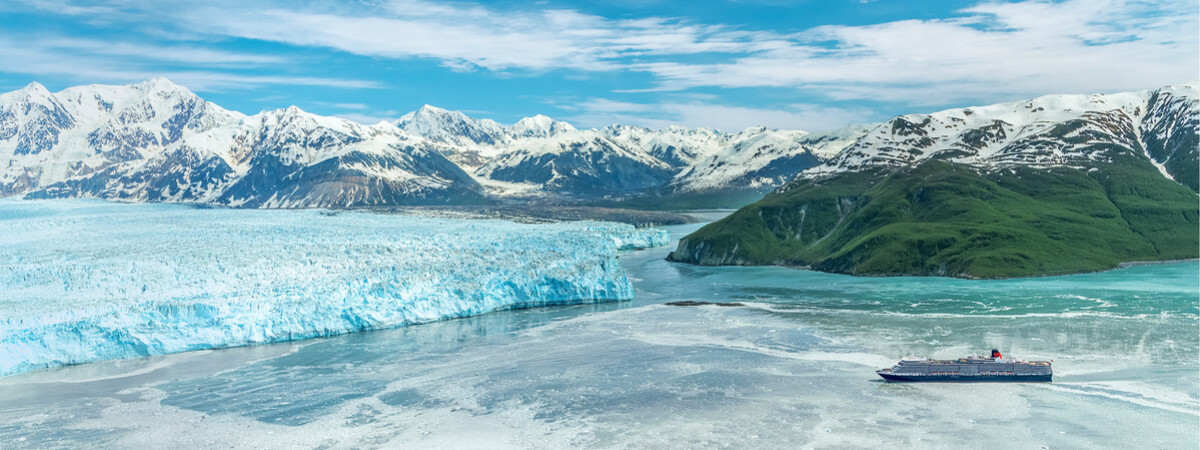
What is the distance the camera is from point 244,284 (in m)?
80.8

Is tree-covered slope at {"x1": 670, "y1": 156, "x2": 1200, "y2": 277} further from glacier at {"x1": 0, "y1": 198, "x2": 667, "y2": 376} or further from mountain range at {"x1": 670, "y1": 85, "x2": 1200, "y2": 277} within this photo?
glacier at {"x1": 0, "y1": 198, "x2": 667, "y2": 376}

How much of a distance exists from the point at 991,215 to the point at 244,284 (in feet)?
379

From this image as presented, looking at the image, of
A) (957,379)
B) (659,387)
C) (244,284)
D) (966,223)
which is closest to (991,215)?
(966,223)

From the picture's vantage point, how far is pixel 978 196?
160 m

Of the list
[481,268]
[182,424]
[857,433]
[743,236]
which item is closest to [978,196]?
[743,236]

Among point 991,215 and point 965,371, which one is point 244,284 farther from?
point 991,215

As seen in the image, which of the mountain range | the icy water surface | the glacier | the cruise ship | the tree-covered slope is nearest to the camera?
the icy water surface

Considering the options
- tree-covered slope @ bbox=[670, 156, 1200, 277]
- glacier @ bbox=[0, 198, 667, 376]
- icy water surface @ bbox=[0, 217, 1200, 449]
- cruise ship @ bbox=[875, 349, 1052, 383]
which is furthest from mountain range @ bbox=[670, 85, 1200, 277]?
cruise ship @ bbox=[875, 349, 1052, 383]

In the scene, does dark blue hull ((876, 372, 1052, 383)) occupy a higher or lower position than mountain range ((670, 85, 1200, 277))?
lower

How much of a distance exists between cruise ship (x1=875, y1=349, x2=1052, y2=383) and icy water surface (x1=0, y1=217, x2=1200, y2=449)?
3.33ft

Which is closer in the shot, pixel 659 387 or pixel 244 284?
pixel 659 387

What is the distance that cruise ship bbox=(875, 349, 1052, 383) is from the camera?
5947 cm

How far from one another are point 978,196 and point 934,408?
4603 inches

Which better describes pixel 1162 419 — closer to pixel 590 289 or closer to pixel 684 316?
pixel 684 316
